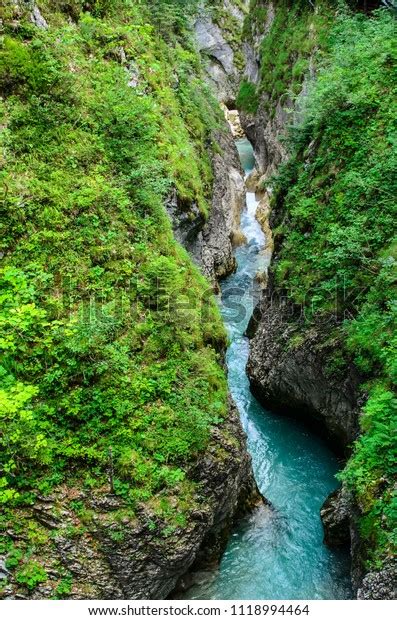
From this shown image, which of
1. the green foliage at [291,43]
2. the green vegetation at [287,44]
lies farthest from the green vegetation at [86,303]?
the green foliage at [291,43]

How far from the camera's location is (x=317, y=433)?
544 inches

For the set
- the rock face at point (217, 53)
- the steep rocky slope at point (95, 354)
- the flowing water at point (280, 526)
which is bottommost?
the flowing water at point (280, 526)

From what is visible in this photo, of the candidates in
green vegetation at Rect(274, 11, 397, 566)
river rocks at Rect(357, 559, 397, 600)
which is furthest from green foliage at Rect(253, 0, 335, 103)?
river rocks at Rect(357, 559, 397, 600)

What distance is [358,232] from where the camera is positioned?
12016 millimetres

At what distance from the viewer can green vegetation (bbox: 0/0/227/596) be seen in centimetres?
738

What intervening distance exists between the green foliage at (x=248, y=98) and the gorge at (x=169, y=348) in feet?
45.5

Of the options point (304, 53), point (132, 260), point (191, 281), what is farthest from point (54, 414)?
point (304, 53)

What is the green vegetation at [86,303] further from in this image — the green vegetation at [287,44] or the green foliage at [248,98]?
the green foliage at [248,98]

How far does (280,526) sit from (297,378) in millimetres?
3884

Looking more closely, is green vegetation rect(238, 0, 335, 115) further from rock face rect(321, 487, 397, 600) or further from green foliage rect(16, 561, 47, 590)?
green foliage rect(16, 561, 47, 590)

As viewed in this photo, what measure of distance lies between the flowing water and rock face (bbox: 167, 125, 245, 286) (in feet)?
13.3

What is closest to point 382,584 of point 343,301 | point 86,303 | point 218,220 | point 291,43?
point 86,303

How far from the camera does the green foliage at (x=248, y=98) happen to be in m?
31.1

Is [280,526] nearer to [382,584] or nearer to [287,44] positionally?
[382,584]
